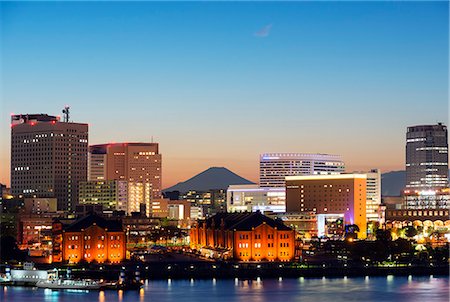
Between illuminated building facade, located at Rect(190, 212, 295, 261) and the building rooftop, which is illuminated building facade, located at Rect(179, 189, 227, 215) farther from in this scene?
the building rooftop

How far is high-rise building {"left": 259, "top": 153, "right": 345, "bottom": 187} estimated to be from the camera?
173750 millimetres

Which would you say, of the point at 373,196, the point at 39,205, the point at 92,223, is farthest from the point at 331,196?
the point at 92,223

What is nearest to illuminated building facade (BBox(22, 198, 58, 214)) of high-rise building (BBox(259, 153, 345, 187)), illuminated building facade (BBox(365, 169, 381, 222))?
illuminated building facade (BBox(365, 169, 381, 222))

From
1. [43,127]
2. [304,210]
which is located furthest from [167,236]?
[43,127]

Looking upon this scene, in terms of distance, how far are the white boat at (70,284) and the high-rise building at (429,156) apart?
13301 cm

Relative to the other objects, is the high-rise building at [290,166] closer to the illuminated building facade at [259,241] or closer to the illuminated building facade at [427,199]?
the illuminated building facade at [427,199]

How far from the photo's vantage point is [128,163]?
169250mm

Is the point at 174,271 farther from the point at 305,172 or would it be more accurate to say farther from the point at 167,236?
the point at 305,172

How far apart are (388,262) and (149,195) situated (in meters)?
76.4

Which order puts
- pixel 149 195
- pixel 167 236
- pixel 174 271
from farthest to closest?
pixel 149 195 < pixel 167 236 < pixel 174 271

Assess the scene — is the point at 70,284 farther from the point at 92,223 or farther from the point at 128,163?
the point at 128,163

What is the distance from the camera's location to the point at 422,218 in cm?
12925

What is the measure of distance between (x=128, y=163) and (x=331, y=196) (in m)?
44.8

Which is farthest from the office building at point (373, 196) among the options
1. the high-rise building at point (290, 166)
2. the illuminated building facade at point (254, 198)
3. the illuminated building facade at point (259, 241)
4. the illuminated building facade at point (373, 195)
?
the illuminated building facade at point (259, 241)
